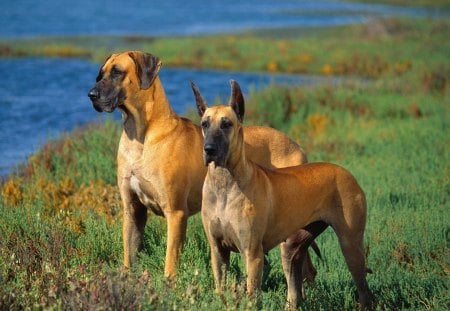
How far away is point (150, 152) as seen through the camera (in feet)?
26.7

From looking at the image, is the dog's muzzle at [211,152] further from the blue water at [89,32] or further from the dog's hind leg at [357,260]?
the blue water at [89,32]

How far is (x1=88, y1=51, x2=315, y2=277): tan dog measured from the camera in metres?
8.07

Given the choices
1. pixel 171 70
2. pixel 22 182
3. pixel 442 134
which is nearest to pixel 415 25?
pixel 171 70

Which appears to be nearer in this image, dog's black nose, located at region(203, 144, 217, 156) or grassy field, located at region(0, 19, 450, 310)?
dog's black nose, located at region(203, 144, 217, 156)

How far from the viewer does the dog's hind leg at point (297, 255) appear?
316 inches

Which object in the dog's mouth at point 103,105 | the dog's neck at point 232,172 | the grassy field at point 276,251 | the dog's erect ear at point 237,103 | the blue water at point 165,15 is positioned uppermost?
the dog's erect ear at point 237,103

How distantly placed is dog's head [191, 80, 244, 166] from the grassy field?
971mm

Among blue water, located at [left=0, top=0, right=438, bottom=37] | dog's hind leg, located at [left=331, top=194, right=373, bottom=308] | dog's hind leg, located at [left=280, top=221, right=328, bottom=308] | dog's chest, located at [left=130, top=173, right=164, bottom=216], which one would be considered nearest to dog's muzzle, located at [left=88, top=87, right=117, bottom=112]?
dog's chest, located at [left=130, top=173, right=164, bottom=216]

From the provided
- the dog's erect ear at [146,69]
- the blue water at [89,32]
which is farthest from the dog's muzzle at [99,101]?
the blue water at [89,32]

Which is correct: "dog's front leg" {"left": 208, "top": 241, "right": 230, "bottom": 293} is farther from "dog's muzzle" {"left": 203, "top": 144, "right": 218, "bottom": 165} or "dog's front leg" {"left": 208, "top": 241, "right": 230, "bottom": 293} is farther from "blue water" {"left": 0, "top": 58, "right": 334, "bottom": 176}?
"blue water" {"left": 0, "top": 58, "right": 334, "bottom": 176}

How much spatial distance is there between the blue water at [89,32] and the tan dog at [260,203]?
812 cm

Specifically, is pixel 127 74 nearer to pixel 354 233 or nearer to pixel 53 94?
pixel 354 233

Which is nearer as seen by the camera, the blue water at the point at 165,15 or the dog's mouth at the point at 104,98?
the dog's mouth at the point at 104,98

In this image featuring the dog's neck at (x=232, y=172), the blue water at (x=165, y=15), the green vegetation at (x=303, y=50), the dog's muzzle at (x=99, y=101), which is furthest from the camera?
the blue water at (x=165, y=15)
